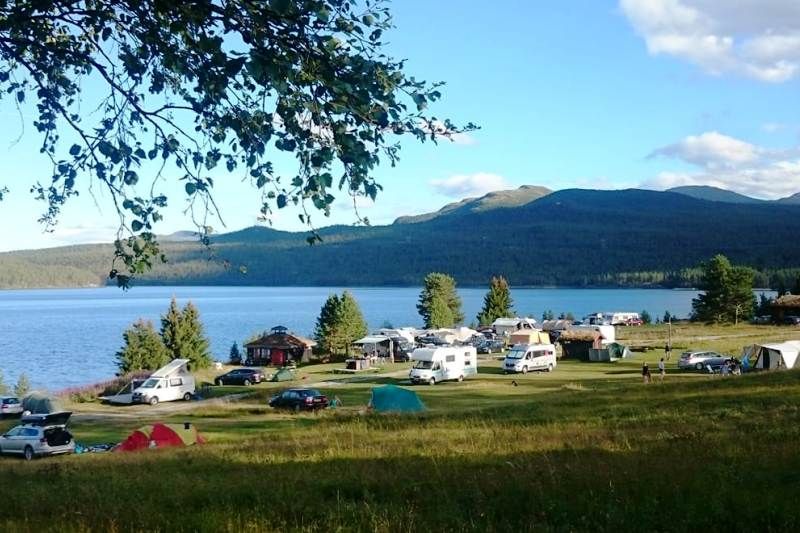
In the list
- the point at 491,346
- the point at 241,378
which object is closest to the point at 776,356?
the point at 491,346

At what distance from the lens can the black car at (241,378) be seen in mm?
50312

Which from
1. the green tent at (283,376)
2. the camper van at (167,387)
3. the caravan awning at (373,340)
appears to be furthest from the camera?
the caravan awning at (373,340)

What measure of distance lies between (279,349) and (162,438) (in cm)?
4595

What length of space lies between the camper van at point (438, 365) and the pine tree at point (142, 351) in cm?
2504

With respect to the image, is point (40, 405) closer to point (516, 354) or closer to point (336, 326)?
point (516, 354)

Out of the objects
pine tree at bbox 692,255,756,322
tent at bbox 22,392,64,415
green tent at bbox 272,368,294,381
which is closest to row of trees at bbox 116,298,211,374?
green tent at bbox 272,368,294,381

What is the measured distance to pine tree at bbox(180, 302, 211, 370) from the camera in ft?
200

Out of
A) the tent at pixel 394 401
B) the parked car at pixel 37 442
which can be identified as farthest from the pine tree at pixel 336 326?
the parked car at pixel 37 442

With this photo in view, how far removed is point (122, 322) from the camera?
6211 inches

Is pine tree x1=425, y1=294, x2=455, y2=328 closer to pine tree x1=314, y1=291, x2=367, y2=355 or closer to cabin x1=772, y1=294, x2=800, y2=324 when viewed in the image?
pine tree x1=314, y1=291, x2=367, y2=355

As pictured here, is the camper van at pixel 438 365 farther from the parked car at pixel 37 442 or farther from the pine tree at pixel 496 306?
the pine tree at pixel 496 306

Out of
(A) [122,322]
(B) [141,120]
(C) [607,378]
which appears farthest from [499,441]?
(A) [122,322]

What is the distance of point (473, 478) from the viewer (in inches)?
362

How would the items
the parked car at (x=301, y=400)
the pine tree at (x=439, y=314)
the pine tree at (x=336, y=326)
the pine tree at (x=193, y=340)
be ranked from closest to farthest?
the parked car at (x=301, y=400) < the pine tree at (x=193, y=340) < the pine tree at (x=336, y=326) < the pine tree at (x=439, y=314)
